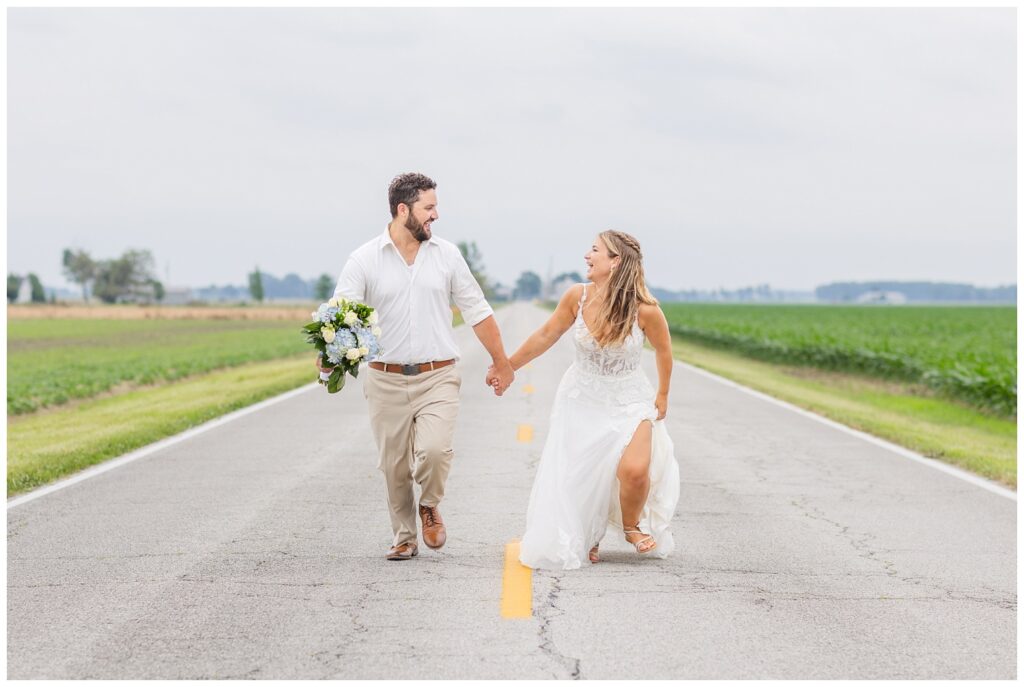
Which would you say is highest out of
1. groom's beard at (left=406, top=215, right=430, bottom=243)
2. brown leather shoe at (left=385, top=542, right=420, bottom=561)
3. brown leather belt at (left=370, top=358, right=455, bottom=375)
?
groom's beard at (left=406, top=215, right=430, bottom=243)

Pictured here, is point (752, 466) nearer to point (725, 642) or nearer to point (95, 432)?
point (725, 642)

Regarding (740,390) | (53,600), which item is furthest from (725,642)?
(740,390)

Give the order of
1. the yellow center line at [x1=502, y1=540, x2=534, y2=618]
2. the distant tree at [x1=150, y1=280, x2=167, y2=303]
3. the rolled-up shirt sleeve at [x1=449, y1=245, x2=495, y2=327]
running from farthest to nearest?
the distant tree at [x1=150, y1=280, x2=167, y2=303] → the rolled-up shirt sleeve at [x1=449, y1=245, x2=495, y2=327] → the yellow center line at [x1=502, y1=540, x2=534, y2=618]

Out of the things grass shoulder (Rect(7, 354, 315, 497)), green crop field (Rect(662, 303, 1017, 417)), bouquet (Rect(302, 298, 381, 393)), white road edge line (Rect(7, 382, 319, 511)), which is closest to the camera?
bouquet (Rect(302, 298, 381, 393))

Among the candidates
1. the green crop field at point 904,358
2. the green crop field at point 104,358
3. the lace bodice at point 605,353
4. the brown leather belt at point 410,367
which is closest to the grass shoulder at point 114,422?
the green crop field at point 104,358

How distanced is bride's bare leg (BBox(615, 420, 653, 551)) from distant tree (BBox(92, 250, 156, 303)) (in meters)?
187

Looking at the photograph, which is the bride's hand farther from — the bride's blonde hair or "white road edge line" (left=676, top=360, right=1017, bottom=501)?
"white road edge line" (left=676, top=360, right=1017, bottom=501)

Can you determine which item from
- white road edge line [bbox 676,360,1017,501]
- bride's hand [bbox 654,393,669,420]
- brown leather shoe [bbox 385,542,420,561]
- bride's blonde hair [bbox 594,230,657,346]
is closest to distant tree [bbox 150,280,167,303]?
white road edge line [bbox 676,360,1017,501]

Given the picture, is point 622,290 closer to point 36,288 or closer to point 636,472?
point 636,472

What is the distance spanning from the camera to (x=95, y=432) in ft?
45.5

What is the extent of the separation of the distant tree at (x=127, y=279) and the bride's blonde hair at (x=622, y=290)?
614ft

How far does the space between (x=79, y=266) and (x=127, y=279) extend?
494 inches

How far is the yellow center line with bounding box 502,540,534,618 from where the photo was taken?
19.5ft

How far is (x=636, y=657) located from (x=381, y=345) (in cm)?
260
